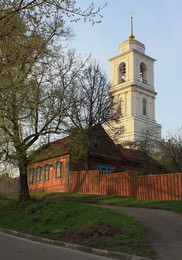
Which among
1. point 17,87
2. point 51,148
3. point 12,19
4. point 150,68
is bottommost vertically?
point 51,148

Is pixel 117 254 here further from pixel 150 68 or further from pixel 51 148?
pixel 150 68

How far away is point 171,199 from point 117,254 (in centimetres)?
1180

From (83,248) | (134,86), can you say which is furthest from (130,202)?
(134,86)

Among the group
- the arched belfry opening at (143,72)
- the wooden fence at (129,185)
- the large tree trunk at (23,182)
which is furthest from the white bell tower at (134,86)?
the large tree trunk at (23,182)

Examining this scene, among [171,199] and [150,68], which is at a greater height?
[150,68]

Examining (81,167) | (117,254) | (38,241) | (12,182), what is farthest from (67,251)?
(12,182)

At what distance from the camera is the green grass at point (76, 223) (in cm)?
803

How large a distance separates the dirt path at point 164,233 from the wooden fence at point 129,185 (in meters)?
6.01

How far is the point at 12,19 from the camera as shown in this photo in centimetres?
859

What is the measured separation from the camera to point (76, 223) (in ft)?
38.1

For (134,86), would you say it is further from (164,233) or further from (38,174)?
(164,233)

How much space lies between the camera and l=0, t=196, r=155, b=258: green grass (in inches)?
316

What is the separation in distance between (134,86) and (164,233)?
5022cm

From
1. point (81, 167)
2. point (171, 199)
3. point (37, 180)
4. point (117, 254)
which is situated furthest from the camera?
point (37, 180)
